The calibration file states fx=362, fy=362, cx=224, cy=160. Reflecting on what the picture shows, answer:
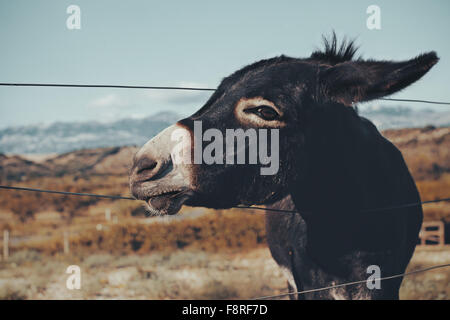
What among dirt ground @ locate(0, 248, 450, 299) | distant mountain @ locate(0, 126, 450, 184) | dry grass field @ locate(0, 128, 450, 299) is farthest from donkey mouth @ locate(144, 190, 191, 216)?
distant mountain @ locate(0, 126, 450, 184)

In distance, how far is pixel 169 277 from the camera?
11.1 metres

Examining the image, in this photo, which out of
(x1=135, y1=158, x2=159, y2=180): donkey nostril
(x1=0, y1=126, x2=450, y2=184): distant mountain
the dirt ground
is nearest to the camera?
(x1=135, y1=158, x2=159, y2=180): donkey nostril

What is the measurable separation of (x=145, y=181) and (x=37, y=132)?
134 m

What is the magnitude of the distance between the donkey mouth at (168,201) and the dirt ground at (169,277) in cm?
724

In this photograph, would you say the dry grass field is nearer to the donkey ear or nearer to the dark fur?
the dark fur

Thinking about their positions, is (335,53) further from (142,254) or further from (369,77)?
(142,254)

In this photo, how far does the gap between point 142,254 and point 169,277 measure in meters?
4.20

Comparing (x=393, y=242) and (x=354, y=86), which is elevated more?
(x=354, y=86)

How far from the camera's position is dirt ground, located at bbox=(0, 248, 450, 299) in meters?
9.24

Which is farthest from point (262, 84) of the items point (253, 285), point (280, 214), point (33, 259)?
point (33, 259)

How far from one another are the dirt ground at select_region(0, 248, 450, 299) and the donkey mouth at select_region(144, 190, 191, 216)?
7239 millimetres

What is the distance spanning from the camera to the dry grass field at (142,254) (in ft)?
31.4
